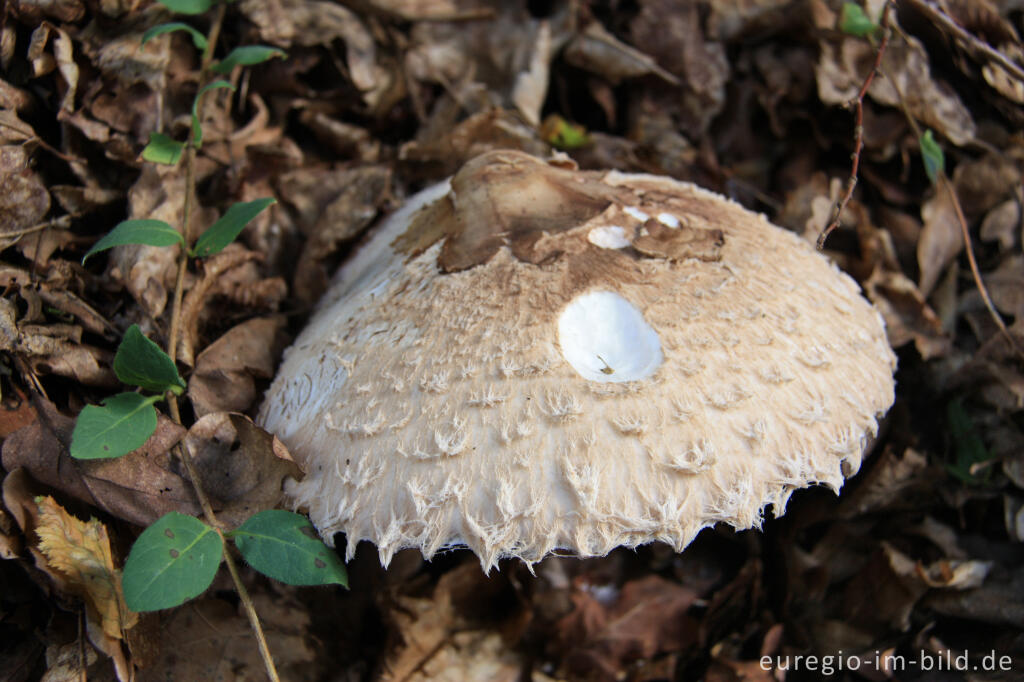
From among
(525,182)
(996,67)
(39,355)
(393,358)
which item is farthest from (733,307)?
(996,67)

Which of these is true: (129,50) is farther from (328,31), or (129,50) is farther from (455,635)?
(455,635)

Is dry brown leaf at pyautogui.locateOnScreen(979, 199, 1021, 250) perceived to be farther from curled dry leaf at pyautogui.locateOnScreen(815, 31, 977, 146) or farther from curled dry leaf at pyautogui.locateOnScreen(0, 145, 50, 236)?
curled dry leaf at pyautogui.locateOnScreen(0, 145, 50, 236)

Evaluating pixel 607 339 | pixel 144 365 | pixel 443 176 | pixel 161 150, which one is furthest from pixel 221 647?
pixel 443 176

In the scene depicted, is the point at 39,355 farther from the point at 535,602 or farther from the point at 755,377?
the point at 755,377

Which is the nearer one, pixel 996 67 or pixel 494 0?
pixel 996 67

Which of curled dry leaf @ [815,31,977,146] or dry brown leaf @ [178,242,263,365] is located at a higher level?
curled dry leaf @ [815,31,977,146]

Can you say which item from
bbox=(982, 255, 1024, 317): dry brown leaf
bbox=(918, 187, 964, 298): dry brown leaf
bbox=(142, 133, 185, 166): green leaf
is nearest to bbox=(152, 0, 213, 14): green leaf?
bbox=(142, 133, 185, 166): green leaf

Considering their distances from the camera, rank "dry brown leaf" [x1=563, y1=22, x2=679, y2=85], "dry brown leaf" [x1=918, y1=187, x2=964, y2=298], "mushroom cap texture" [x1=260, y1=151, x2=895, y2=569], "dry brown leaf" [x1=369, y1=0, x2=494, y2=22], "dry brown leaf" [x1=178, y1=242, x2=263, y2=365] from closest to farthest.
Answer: "mushroom cap texture" [x1=260, y1=151, x2=895, y2=569] < "dry brown leaf" [x1=178, y1=242, x2=263, y2=365] < "dry brown leaf" [x1=918, y1=187, x2=964, y2=298] < "dry brown leaf" [x1=369, y1=0, x2=494, y2=22] < "dry brown leaf" [x1=563, y1=22, x2=679, y2=85]
